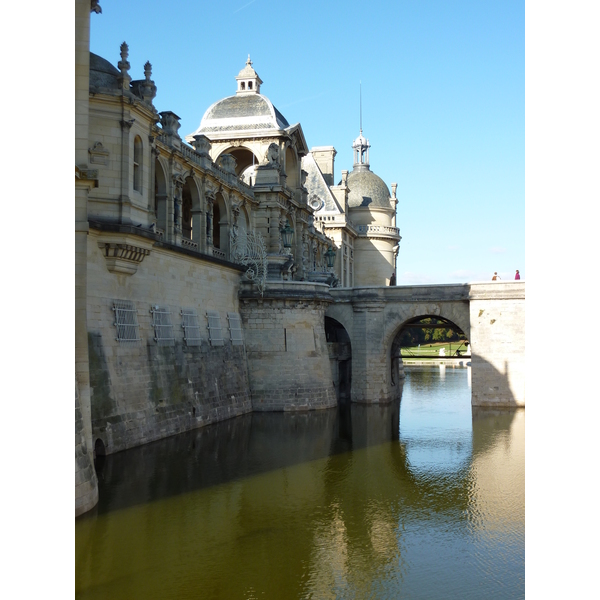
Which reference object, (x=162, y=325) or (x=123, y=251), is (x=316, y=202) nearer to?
(x=162, y=325)

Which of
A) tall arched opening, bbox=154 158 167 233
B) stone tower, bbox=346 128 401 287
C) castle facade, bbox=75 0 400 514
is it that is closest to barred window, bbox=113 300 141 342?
castle facade, bbox=75 0 400 514

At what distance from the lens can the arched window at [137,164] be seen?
24.1 metres

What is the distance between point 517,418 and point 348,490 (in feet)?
56.4

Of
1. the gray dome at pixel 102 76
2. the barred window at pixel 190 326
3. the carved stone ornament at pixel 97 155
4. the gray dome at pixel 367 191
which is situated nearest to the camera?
the carved stone ornament at pixel 97 155

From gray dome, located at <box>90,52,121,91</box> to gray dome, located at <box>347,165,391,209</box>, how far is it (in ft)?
157

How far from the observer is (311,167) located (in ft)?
212

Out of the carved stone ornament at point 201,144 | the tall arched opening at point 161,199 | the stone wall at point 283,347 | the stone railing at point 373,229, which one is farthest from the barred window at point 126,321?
the stone railing at point 373,229

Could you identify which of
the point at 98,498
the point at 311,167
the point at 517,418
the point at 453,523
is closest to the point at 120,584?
the point at 98,498

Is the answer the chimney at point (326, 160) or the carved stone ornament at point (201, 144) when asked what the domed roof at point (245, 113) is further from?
the chimney at point (326, 160)

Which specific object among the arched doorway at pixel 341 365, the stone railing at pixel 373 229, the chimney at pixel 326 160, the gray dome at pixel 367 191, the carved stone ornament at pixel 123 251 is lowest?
the arched doorway at pixel 341 365

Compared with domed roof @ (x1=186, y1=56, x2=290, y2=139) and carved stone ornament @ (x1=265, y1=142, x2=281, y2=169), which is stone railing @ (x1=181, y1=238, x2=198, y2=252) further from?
domed roof @ (x1=186, y1=56, x2=290, y2=139)

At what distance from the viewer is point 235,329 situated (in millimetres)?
34562

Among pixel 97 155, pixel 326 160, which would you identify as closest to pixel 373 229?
pixel 326 160

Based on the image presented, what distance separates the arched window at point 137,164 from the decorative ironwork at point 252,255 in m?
11.8
